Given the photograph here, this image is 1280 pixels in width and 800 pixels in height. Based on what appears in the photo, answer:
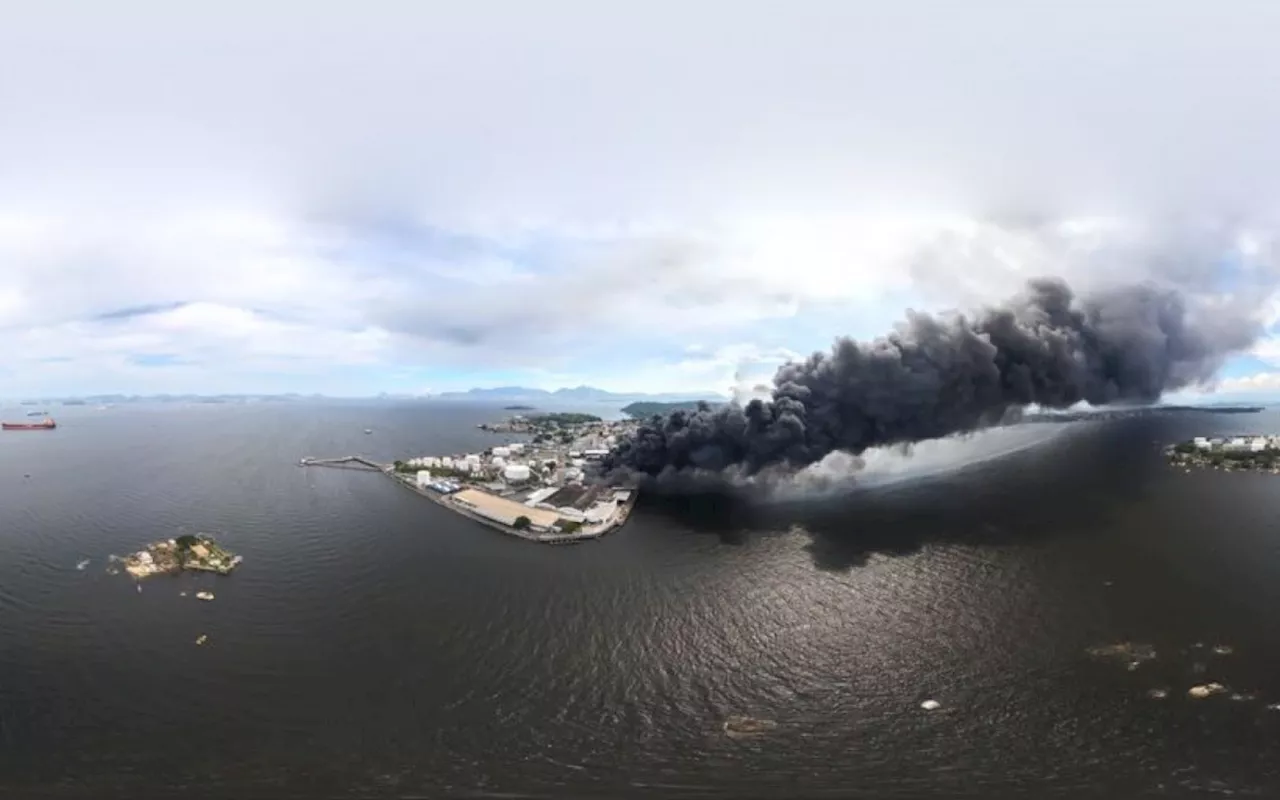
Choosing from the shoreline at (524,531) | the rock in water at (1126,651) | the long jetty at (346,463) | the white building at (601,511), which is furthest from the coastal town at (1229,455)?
the long jetty at (346,463)

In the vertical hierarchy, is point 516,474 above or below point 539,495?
above

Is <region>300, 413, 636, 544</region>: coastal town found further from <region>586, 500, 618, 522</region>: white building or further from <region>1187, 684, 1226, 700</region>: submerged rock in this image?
<region>1187, 684, 1226, 700</region>: submerged rock

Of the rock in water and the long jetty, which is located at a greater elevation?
the long jetty

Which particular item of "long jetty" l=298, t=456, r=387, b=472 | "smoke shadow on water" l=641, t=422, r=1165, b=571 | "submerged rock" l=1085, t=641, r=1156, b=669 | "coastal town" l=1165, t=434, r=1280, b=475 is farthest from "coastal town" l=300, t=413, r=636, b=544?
"coastal town" l=1165, t=434, r=1280, b=475

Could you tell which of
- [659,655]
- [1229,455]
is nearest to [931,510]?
[659,655]

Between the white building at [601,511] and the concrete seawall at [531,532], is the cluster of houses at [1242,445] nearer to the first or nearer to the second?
the concrete seawall at [531,532]

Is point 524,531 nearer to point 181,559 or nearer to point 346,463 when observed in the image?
point 181,559
